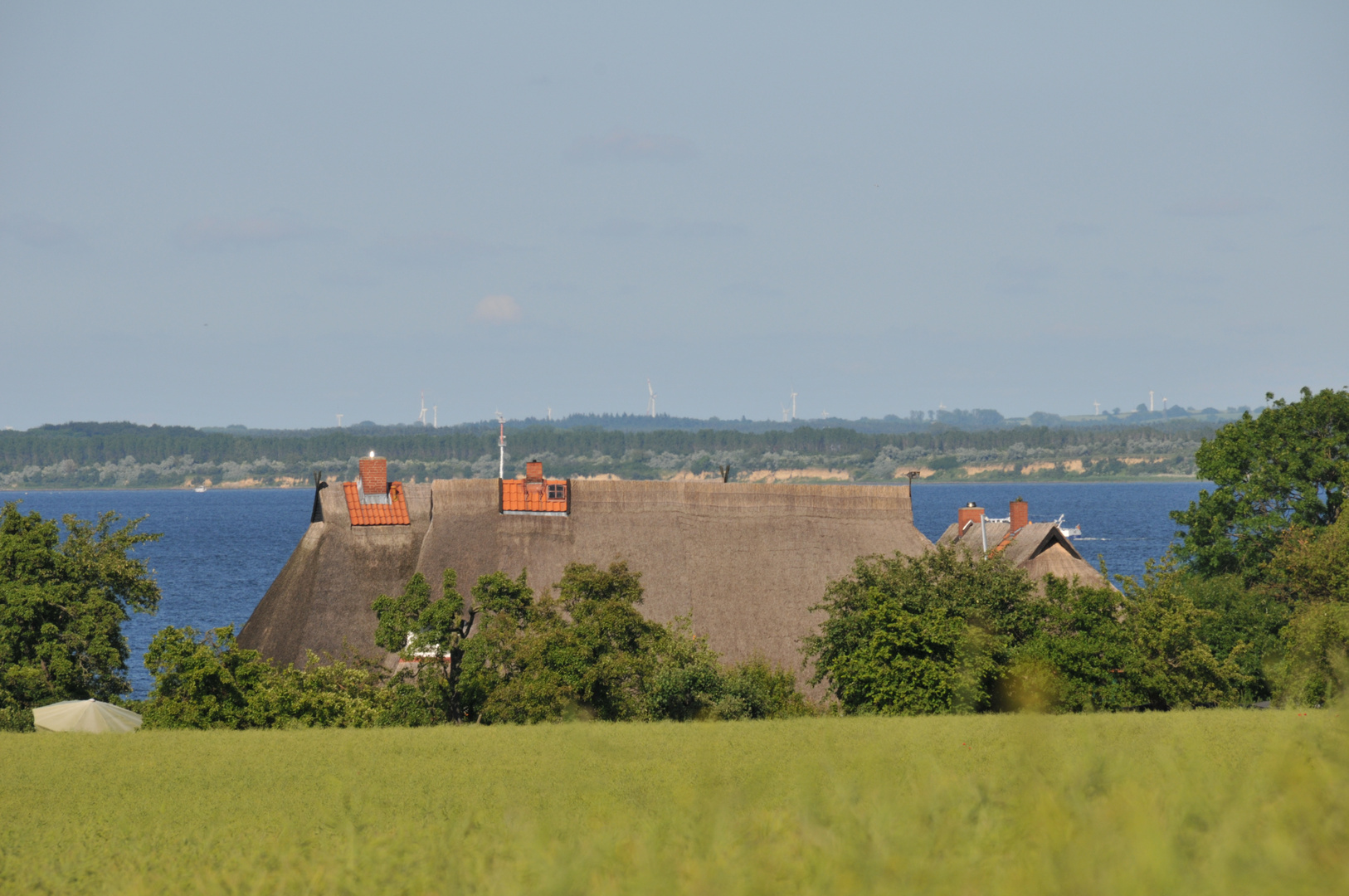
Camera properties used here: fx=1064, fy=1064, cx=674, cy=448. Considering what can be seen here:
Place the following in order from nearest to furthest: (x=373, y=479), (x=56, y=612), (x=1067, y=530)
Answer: (x=56, y=612) → (x=373, y=479) → (x=1067, y=530)

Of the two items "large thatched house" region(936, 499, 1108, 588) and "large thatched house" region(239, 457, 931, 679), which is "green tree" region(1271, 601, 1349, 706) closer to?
"large thatched house" region(936, 499, 1108, 588)

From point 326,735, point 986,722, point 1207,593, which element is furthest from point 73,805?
point 1207,593

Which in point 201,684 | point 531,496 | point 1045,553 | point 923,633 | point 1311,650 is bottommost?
point 1311,650

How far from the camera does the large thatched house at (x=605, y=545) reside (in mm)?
39312

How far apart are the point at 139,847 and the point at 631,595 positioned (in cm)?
1617

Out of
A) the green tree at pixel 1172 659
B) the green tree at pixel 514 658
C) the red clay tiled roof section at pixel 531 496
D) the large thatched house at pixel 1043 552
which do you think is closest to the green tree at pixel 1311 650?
the green tree at pixel 1172 659

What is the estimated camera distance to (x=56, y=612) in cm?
3538

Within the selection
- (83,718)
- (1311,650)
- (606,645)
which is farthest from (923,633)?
(83,718)

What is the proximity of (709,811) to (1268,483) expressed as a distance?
48959 millimetres

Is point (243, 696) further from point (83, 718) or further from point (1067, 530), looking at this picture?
point (1067, 530)

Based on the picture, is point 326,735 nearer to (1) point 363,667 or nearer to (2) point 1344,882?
(1) point 363,667

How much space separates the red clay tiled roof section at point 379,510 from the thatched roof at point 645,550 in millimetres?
282

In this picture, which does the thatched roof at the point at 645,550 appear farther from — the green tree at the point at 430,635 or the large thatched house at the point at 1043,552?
the green tree at the point at 430,635

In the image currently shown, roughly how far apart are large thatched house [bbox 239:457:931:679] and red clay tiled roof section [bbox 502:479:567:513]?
0.18ft
